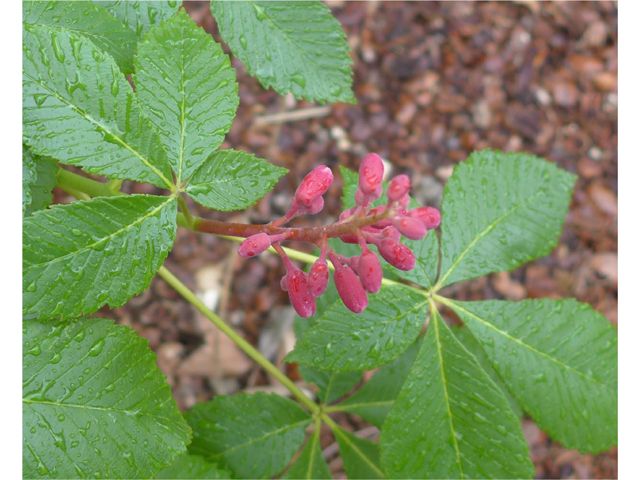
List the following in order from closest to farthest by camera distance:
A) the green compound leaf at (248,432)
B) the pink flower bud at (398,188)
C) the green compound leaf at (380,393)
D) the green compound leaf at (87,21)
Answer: the pink flower bud at (398,188) → the green compound leaf at (87,21) → the green compound leaf at (248,432) → the green compound leaf at (380,393)

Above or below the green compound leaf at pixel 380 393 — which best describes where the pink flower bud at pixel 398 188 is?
above

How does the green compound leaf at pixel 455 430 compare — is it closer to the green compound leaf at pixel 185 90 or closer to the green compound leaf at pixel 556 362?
the green compound leaf at pixel 556 362

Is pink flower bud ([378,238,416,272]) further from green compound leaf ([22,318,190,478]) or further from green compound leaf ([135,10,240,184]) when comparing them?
green compound leaf ([22,318,190,478])

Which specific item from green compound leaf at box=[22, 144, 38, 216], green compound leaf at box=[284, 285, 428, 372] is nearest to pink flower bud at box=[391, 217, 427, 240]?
green compound leaf at box=[284, 285, 428, 372]

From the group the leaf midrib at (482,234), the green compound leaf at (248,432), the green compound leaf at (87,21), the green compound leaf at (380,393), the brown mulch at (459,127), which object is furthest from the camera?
the brown mulch at (459,127)

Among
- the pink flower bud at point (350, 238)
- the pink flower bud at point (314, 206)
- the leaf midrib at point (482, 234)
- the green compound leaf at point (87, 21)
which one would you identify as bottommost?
the leaf midrib at point (482, 234)

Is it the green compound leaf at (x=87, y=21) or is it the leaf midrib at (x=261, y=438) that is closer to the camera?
the green compound leaf at (x=87, y=21)

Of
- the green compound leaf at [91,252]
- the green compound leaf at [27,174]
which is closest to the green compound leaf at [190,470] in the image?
the green compound leaf at [91,252]
